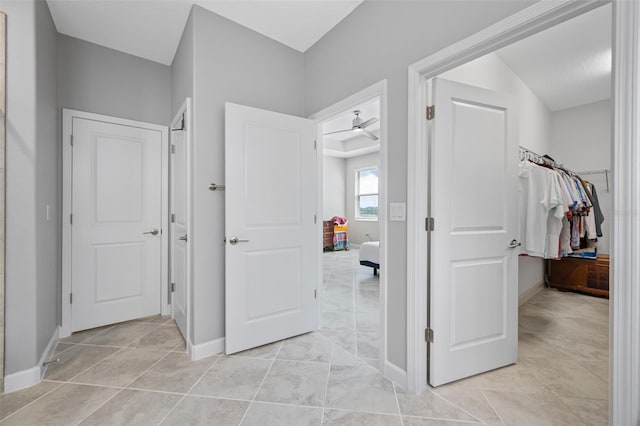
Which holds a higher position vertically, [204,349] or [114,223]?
[114,223]

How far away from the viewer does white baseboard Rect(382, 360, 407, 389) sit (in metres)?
1.90

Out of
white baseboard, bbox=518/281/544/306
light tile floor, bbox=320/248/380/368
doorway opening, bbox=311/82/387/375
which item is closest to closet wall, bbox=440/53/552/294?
white baseboard, bbox=518/281/544/306

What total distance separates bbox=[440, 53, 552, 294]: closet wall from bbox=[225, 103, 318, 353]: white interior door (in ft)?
4.78

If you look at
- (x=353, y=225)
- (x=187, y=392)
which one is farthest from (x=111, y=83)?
(x=353, y=225)

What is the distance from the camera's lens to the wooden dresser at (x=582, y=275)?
383 cm

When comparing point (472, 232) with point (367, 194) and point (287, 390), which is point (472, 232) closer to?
point (287, 390)

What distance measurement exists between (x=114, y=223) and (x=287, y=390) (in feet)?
7.67

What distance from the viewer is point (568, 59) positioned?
9.93 ft

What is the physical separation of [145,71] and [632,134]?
12.3ft

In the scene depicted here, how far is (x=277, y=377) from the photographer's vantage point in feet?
6.66

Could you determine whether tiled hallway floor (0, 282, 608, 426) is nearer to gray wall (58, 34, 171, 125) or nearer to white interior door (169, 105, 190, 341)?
white interior door (169, 105, 190, 341)

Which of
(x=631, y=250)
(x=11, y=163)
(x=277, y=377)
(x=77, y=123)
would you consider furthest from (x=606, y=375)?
(x=77, y=123)

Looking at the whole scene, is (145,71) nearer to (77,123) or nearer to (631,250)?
(77,123)

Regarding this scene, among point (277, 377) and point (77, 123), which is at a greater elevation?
point (77, 123)
